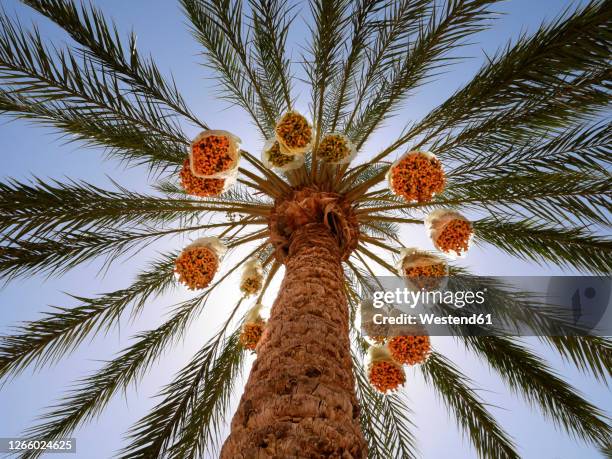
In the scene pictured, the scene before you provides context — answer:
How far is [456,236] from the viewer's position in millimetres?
4477

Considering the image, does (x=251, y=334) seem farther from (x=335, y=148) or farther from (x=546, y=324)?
(x=546, y=324)

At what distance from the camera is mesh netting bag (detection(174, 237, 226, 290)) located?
4625 millimetres

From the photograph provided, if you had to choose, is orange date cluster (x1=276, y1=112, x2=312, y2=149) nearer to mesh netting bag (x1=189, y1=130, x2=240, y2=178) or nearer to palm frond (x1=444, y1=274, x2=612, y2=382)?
mesh netting bag (x1=189, y1=130, x2=240, y2=178)

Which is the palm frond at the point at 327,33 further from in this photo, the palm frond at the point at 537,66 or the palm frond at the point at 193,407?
the palm frond at the point at 193,407

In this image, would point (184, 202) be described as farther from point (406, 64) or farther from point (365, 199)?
point (406, 64)

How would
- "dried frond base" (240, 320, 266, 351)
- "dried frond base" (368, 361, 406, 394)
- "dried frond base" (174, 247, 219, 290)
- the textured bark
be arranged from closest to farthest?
the textured bark
"dried frond base" (174, 247, 219, 290)
"dried frond base" (368, 361, 406, 394)
"dried frond base" (240, 320, 266, 351)

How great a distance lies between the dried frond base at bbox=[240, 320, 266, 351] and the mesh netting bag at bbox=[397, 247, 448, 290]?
1842 millimetres

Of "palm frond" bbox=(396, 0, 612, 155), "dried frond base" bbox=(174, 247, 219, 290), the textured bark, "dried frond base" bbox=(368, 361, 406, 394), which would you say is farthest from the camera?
"dried frond base" bbox=(368, 361, 406, 394)

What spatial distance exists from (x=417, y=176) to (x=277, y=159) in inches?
62.2

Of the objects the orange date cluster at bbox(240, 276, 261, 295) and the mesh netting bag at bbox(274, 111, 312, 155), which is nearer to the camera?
the mesh netting bag at bbox(274, 111, 312, 155)

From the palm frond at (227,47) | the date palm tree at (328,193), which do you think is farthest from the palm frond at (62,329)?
the palm frond at (227,47)

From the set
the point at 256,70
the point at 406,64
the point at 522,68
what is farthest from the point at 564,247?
the point at 256,70

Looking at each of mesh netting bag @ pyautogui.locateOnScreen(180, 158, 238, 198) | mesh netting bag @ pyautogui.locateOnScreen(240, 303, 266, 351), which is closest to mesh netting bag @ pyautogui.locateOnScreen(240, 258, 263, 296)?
mesh netting bag @ pyautogui.locateOnScreen(240, 303, 266, 351)

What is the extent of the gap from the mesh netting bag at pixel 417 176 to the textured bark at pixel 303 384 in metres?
1.17
